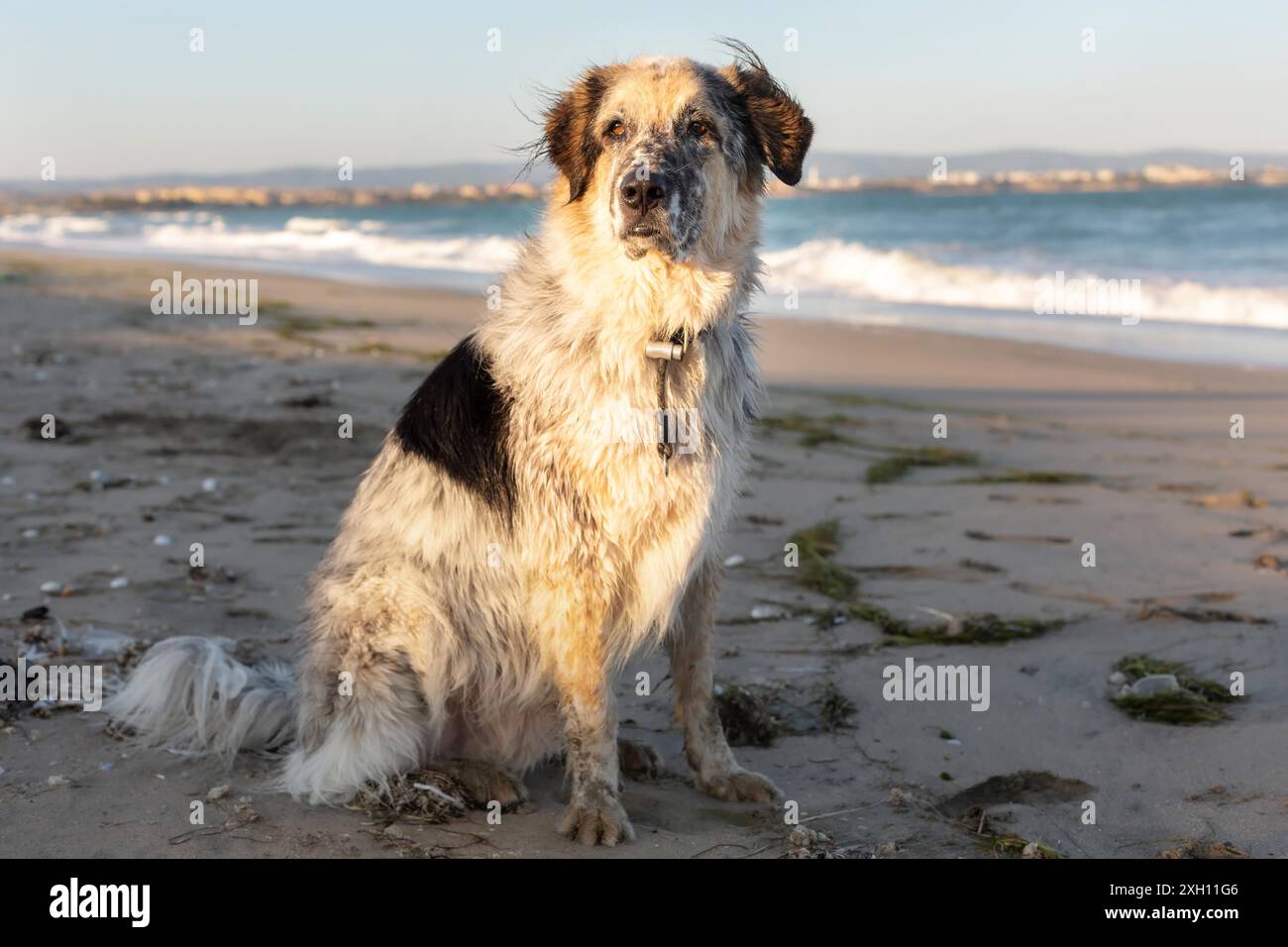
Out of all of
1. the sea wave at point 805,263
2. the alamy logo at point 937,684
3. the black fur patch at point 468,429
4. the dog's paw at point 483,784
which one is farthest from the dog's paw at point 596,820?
the sea wave at point 805,263

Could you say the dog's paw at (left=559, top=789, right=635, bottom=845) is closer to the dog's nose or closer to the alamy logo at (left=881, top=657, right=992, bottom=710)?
the alamy logo at (left=881, top=657, right=992, bottom=710)

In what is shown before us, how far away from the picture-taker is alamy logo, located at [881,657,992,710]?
450 centimetres

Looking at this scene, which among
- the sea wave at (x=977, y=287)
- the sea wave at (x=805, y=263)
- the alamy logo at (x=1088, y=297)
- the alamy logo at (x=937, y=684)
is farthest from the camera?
the alamy logo at (x=1088, y=297)

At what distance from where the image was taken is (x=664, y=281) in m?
3.55

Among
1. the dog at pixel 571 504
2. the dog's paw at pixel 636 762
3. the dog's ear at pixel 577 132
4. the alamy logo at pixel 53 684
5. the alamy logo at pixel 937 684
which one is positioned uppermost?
the dog's ear at pixel 577 132

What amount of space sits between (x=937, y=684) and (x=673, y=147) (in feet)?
7.68

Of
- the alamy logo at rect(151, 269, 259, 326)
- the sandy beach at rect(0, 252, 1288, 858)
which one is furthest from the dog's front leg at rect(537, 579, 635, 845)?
the alamy logo at rect(151, 269, 259, 326)

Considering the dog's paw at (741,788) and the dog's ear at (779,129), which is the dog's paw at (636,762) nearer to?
the dog's paw at (741,788)

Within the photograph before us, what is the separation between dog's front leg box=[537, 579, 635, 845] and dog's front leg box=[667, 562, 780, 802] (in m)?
0.35

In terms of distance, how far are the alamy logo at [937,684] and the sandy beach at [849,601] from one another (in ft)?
0.19

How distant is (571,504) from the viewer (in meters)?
3.51

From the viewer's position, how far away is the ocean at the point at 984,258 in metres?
14.8
